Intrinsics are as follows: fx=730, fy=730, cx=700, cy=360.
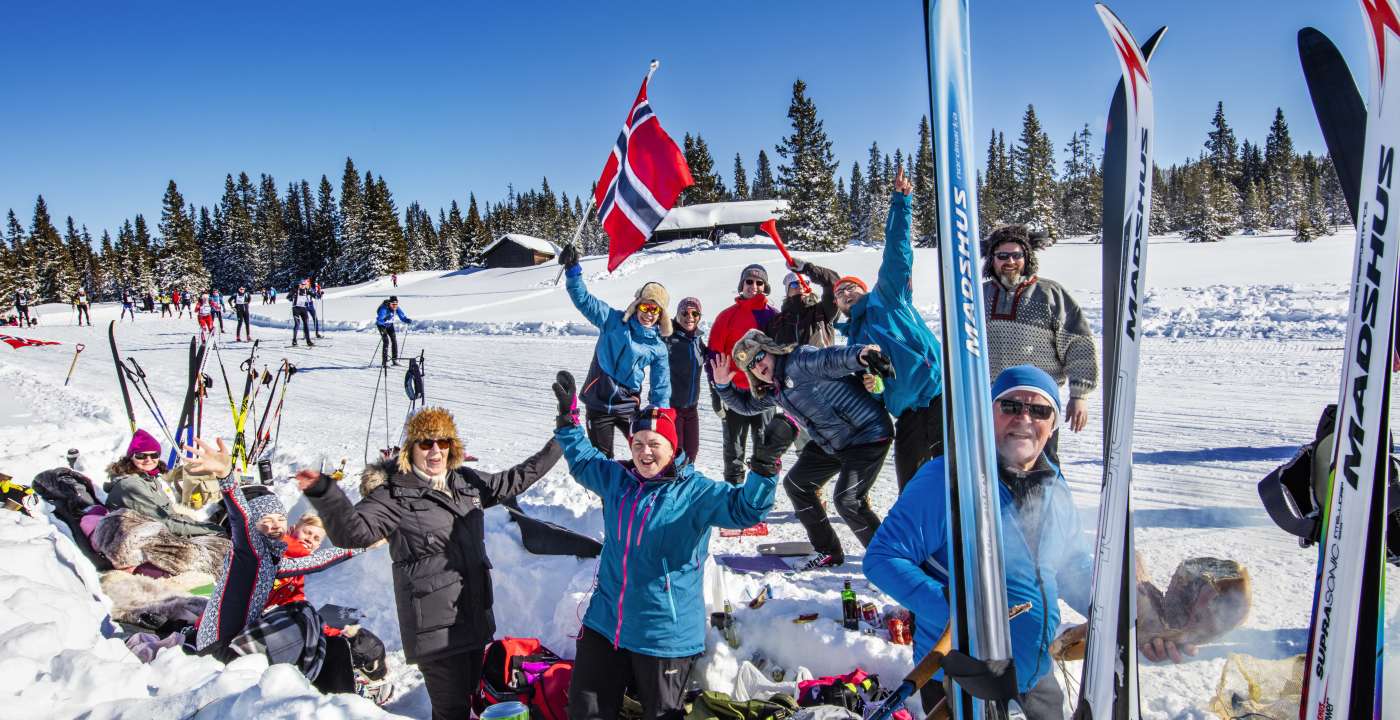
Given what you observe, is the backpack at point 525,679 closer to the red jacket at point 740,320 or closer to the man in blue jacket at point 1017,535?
the man in blue jacket at point 1017,535

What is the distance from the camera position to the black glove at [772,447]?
2688mm

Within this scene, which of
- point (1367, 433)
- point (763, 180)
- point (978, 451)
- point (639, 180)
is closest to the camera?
point (1367, 433)

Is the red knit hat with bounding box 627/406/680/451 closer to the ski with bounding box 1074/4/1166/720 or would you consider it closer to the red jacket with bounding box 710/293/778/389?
the ski with bounding box 1074/4/1166/720

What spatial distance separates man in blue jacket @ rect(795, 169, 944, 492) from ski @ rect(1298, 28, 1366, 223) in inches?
67.4

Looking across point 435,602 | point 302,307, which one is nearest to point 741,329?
point 435,602

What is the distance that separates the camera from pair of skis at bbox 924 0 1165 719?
72.3 inches

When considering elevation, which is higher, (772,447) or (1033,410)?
(1033,410)

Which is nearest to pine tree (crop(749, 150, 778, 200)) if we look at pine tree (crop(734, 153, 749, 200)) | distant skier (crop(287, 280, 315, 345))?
pine tree (crop(734, 153, 749, 200))

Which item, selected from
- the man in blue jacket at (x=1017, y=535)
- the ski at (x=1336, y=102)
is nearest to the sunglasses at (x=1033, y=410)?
the man in blue jacket at (x=1017, y=535)

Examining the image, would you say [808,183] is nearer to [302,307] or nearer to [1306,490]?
[302,307]

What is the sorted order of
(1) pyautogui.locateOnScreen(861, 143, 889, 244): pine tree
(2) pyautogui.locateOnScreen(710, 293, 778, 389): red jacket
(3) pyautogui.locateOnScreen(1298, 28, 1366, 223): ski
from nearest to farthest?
(3) pyautogui.locateOnScreen(1298, 28, 1366, 223): ski
(2) pyautogui.locateOnScreen(710, 293, 778, 389): red jacket
(1) pyautogui.locateOnScreen(861, 143, 889, 244): pine tree

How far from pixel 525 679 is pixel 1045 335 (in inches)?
123

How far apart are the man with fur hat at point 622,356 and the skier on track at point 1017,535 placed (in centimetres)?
335

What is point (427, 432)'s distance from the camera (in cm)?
337
